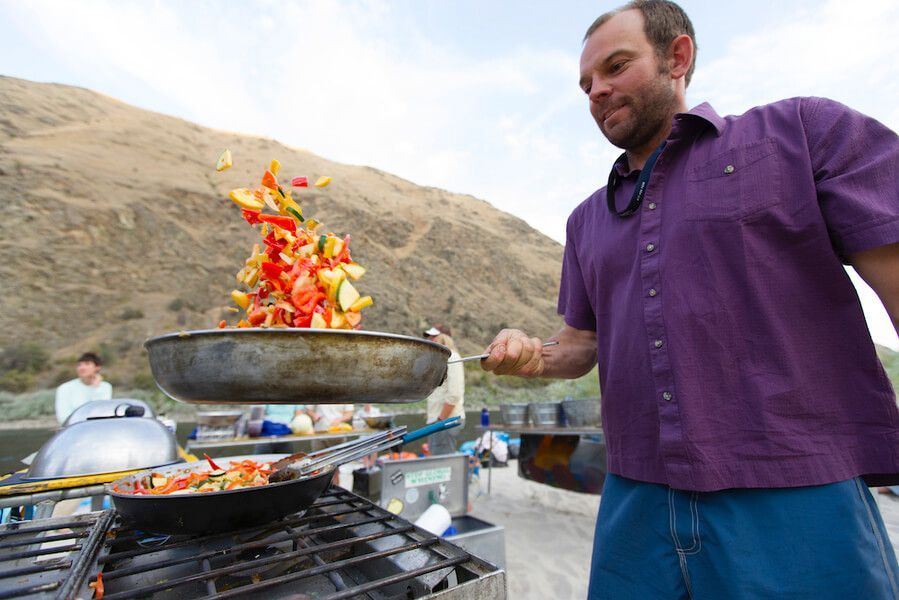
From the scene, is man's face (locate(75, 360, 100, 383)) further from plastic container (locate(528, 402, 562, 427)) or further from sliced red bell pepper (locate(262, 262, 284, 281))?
sliced red bell pepper (locate(262, 262, 284, 281))

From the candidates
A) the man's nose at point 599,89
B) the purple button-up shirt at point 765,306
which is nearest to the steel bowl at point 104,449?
the purple button-up shirt at point 765,306

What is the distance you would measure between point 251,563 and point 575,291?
4.70 feet

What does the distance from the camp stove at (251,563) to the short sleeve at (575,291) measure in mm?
993

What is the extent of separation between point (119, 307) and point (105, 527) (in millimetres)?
34898

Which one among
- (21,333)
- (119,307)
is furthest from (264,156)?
(21,333)

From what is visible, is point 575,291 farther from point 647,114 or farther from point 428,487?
point 428,487

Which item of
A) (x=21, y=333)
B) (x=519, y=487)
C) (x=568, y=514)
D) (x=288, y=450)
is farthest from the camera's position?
(x=21, y=333)

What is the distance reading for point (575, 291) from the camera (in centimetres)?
190

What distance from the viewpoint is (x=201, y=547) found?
1.54 metres

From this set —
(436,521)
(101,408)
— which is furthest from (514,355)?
(101,408)

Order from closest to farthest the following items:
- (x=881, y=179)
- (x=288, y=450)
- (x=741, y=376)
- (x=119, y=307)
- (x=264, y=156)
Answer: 1. (x=881, y=179)
2. (x=741, y=376)
3. (x=288, y=450)
4. (x=119, y=307)
5. (x=264, y=156)

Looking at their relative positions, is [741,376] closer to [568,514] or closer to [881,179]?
[881,179]

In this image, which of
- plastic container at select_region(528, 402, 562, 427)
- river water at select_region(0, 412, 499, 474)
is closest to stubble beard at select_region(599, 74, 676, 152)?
plastic container at select_region(528, 402, 562, 427)

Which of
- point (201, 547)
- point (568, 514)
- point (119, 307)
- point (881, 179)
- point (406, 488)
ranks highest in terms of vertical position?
point (119, 307)
